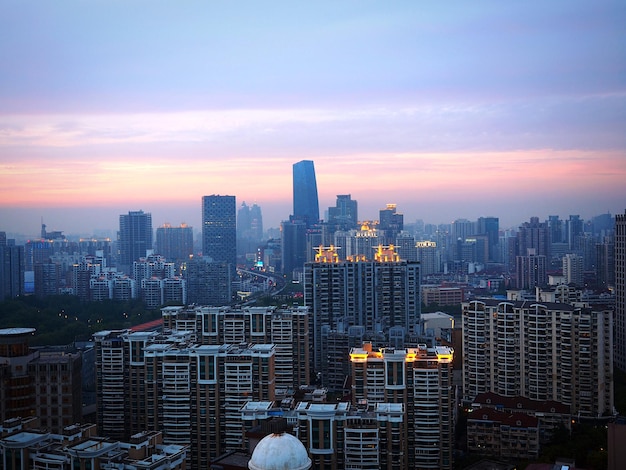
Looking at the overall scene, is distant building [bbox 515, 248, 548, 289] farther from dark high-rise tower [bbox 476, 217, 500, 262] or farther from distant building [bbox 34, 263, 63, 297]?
distant building [bbox 34, 263, 63, 297]

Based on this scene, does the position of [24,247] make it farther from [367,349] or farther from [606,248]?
[606,248]

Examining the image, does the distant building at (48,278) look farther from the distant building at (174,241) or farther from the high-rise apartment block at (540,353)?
the high-rise apartment block at (540,353)

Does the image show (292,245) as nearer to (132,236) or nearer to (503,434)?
(132,236)

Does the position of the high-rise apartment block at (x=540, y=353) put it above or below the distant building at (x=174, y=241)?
below

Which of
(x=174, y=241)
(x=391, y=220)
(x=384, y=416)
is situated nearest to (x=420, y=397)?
(x=384, y=416)

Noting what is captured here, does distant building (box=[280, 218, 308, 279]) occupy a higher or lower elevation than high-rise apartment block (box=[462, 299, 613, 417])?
higher

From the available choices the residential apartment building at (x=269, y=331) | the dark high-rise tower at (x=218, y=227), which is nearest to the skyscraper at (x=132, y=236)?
the dark high-rise tower at (x=218, y=227)

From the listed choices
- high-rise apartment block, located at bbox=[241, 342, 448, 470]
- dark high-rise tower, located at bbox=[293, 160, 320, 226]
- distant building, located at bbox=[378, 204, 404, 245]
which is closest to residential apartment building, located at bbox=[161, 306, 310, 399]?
high-rise apartment block, located at bbox=[241, 342, 448, 470]
